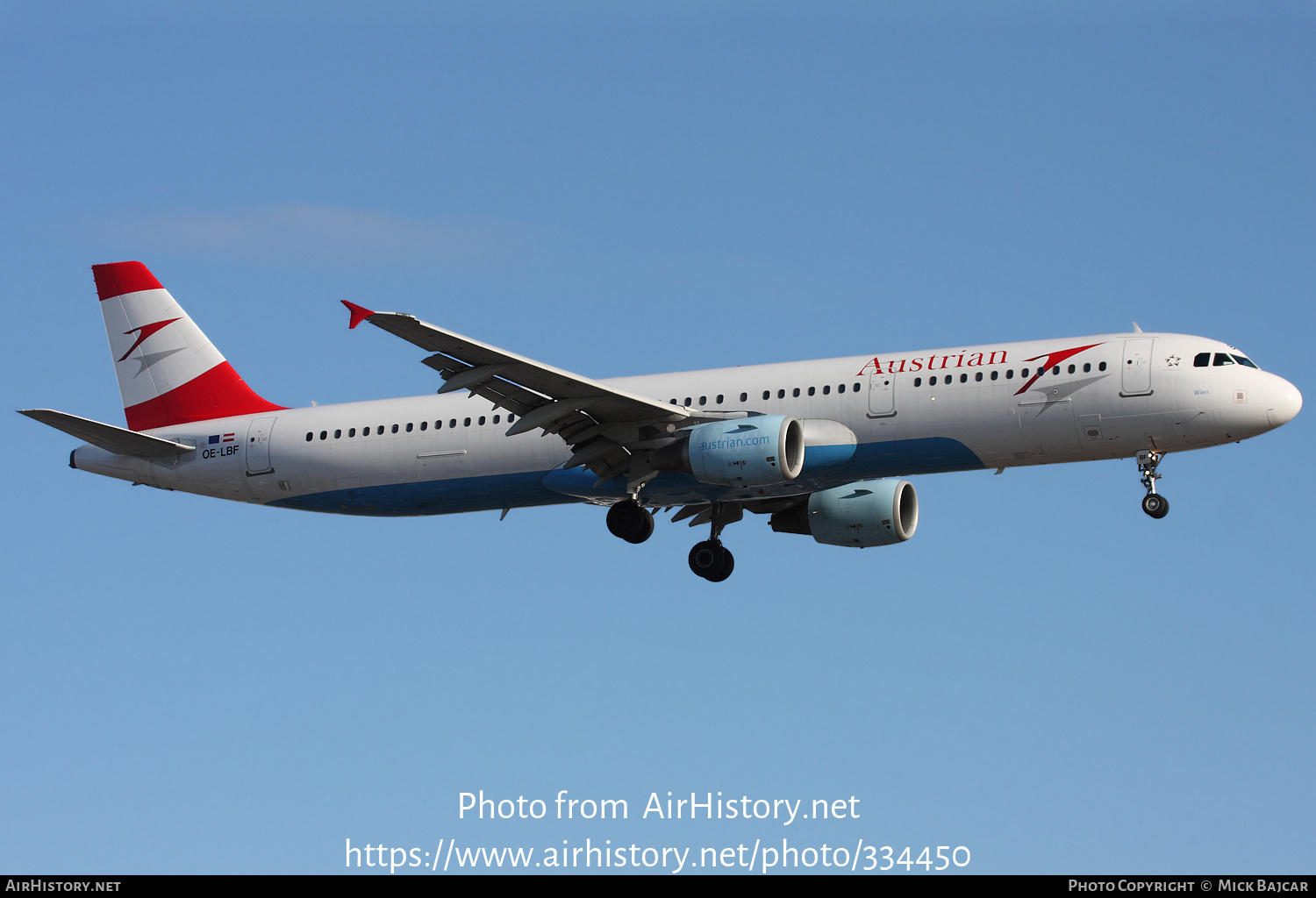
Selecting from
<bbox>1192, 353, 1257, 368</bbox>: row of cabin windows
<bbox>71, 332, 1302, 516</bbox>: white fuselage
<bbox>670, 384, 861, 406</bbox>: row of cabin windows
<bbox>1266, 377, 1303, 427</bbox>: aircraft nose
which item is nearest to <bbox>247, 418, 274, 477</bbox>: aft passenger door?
<bbox>71, 332, 1302, 516</bbox>: white fuselage

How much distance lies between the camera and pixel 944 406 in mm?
35812

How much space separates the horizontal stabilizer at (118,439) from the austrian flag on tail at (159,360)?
1.52 meters

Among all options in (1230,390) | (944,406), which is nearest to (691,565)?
(944,406)

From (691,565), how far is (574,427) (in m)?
6.18

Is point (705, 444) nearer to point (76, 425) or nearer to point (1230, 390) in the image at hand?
point (1230, 390)

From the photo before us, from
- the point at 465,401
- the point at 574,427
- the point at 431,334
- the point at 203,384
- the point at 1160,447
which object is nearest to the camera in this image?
the point at 431,334

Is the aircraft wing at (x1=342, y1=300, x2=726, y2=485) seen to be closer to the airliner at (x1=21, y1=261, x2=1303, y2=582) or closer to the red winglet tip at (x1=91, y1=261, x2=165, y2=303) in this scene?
the airliner at (x1=21, y1=261, x2=1303, y2=582)

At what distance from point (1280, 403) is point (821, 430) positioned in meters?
10.4

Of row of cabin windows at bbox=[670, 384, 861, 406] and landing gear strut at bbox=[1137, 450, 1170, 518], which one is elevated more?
row of cabin windows at bbox=[670, 384, 861, 406]

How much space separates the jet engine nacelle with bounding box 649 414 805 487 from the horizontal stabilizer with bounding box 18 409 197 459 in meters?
15.9

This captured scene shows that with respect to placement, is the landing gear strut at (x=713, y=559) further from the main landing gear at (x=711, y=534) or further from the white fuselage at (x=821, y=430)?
the white fuselage at (x=821, y=430)

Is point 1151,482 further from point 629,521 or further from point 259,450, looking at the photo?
point 259,450

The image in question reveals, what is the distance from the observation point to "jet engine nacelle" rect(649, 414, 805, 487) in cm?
3538

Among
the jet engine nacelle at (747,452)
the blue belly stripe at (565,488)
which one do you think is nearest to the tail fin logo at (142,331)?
the blue belly stripe at (565,488)
